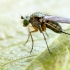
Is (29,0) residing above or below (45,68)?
above

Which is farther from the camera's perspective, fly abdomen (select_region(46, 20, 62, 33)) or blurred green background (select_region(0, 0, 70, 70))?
fly abdomen (select_region(46, 20, 62, 33))

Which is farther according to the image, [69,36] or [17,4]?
[17,4]

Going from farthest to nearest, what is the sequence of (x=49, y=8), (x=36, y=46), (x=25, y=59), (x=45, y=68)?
(x=49, y=8) < (x=36, y=46) < (x=25, y=59) < (x=45, y=68)

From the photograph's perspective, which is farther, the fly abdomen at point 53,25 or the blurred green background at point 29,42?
the fly abdomen at point 53,25

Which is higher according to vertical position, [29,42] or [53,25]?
[53,25]

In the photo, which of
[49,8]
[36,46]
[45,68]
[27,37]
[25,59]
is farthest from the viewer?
[49,8]

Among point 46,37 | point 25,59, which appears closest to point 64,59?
point 25,59

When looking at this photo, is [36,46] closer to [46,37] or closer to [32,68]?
[46,37]
